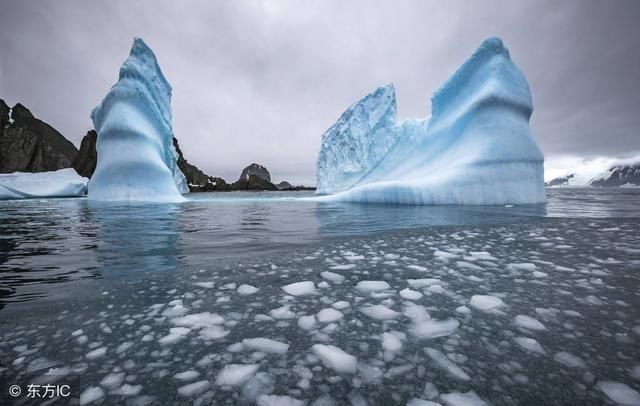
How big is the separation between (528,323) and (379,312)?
2.49 feet

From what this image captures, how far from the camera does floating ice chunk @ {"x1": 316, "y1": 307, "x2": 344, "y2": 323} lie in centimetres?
155

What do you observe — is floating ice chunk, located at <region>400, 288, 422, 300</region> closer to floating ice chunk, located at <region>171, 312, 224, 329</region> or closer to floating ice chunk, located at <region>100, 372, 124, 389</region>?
floating ice chunk, located at <region>171, 312, 224, 329</region>

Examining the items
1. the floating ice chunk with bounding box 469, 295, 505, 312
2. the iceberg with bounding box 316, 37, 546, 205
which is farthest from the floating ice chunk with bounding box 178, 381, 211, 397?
the iceberg with bounding box 316, 37, 546, 205

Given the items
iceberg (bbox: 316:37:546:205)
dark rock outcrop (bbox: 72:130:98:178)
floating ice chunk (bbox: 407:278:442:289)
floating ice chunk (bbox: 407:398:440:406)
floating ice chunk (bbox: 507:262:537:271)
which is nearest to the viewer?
floating ice chunk (bbox: 407:398:440:406)

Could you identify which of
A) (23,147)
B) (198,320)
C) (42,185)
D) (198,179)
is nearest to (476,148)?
(198,320)

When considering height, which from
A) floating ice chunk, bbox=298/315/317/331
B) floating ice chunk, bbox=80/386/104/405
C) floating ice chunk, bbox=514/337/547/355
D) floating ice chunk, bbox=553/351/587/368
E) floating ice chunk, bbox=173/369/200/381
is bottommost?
floating ice chunk, bbox=298/315/317/331

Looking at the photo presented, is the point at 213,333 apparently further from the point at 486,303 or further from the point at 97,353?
the point at 486,303

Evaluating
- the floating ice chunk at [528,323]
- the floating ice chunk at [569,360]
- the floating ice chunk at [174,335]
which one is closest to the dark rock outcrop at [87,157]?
the floating ice chunk at [174,335]

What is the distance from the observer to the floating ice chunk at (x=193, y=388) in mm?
977

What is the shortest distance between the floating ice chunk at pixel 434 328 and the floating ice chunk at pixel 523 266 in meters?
1.33

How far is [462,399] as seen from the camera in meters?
0.94

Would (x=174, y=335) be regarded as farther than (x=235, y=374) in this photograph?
Yes

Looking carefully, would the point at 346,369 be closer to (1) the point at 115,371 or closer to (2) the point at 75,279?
(1) the point at 115,371

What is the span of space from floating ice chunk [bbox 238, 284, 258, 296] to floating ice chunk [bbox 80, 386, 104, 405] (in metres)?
0.98
